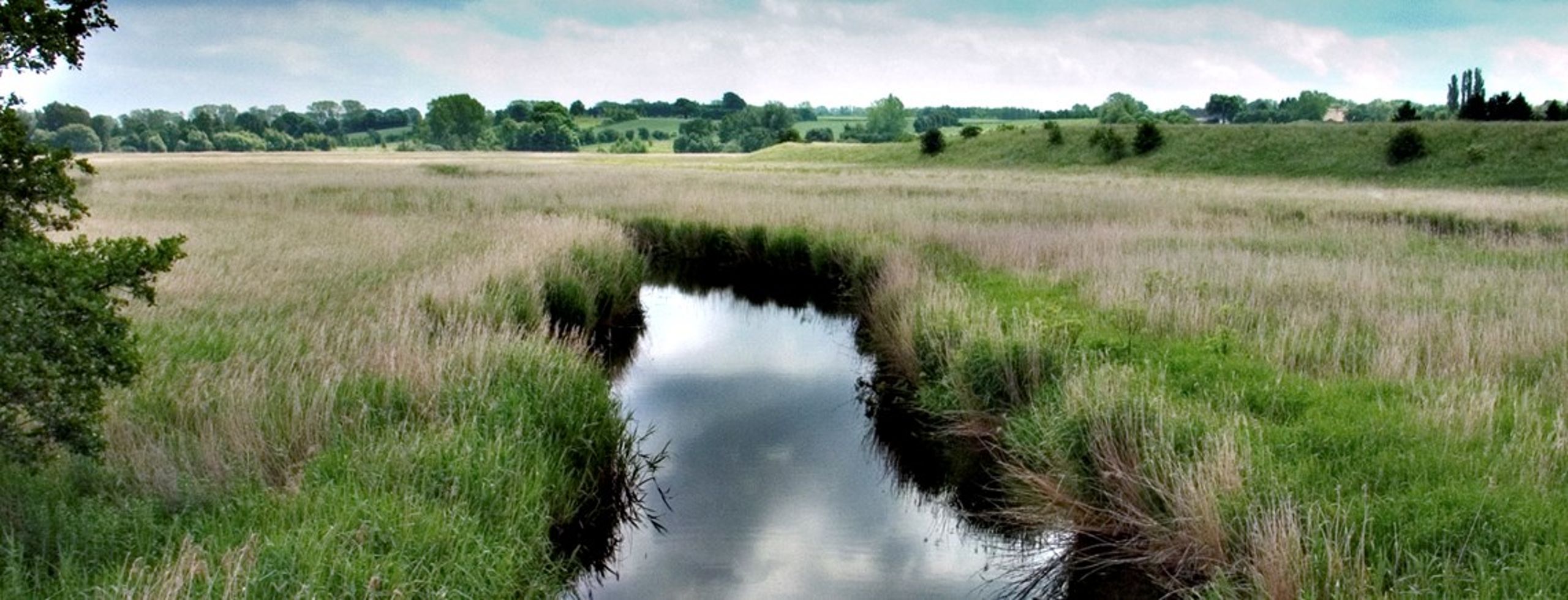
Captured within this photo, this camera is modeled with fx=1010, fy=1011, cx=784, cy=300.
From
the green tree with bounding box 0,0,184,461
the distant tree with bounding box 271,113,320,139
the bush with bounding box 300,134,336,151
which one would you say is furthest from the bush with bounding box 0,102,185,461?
the distant tree with bounding box 271,113,320,139

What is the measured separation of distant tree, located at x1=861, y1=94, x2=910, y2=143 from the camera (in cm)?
13500

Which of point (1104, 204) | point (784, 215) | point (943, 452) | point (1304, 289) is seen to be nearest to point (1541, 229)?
point (1104, 204)

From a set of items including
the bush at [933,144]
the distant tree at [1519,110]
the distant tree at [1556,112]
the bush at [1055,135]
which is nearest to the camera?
the distant tree at [1556,112]

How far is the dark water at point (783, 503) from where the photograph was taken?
21.4 feet

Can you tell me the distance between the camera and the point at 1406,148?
1681 inches

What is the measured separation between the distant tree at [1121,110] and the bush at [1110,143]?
26380mm

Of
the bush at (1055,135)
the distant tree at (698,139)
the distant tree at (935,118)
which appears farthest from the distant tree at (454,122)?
the bush at (1055,135)

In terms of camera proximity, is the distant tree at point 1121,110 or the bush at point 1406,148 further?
the distant tree at point 1121,110

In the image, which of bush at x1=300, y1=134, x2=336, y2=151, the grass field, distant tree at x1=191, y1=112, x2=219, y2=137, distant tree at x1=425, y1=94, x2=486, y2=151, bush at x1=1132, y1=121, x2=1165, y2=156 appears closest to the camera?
the grass field

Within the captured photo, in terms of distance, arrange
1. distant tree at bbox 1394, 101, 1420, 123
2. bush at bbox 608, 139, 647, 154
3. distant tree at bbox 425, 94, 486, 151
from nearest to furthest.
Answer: distant tree at bbox 1394, 101, 1420, 123 → bush at bbox 608, 139, 647, 154 → distant tree at bbox 425, 94, 486, 151

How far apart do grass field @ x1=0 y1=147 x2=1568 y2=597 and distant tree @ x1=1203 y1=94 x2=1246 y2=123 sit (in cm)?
10032

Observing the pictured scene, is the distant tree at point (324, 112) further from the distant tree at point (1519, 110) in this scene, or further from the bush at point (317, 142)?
the distant tree at point (1519, 110)

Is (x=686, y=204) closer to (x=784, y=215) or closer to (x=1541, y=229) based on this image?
(x=784, y=215)

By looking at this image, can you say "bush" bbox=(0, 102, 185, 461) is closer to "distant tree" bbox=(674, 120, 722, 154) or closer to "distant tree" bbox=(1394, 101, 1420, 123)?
"distant tree" bbox=(1394, 101, 1420, 123)
